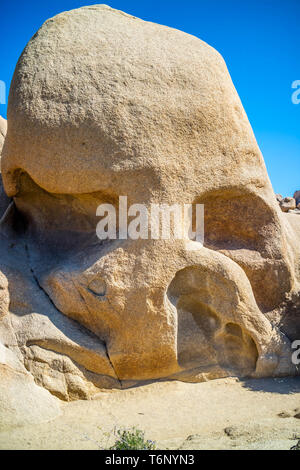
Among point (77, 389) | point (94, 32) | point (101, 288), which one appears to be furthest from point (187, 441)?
point (94, 32)

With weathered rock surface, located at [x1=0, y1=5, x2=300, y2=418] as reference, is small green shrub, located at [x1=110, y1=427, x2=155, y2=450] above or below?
below

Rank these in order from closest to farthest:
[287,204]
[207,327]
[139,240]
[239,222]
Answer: [139,240] < [207,327] < [239,222] < [287,204]

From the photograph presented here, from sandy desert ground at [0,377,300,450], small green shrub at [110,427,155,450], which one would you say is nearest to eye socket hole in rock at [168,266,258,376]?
sandy desert ground at [0,377,300,450]

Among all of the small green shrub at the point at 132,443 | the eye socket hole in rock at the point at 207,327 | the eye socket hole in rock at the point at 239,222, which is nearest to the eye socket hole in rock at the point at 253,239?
the eye socket hole in rock at the point at 239,222

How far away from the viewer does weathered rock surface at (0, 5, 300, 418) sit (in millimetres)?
4711

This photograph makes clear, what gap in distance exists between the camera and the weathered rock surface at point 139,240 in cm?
471

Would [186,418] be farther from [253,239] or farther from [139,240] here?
[253,239]

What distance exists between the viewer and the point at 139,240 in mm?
4781

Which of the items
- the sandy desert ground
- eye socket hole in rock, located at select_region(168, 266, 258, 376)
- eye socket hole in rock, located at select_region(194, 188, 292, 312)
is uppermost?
eye socket hole in rock, located at select_region(194, 188, 292, 312)

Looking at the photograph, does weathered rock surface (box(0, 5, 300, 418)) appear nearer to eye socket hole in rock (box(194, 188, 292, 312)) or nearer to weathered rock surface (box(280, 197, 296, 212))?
eye socket hole in rock (box(194, 188, 292, 312))

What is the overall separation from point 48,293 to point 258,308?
90.4 inches

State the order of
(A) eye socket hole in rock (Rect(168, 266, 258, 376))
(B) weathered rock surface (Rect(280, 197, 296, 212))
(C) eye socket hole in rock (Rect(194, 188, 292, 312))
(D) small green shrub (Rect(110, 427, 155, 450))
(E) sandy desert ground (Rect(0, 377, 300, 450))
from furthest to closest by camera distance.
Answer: (B) weathered rock surface (Rect(280, 197, 296, 212)), (C) eye socket hole in rock (Rect(194, 188, 292, 312)), (A) eye socket hole in rock (Rect(168, 266, 258, 376)), (E) sandy desert ground (Rect(0, 377, 300, 450)), (D) small green shrub (Rect(110, 427, 155, 450))

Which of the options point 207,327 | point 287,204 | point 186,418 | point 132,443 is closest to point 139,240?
point 207,327

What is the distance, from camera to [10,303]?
4.83m
